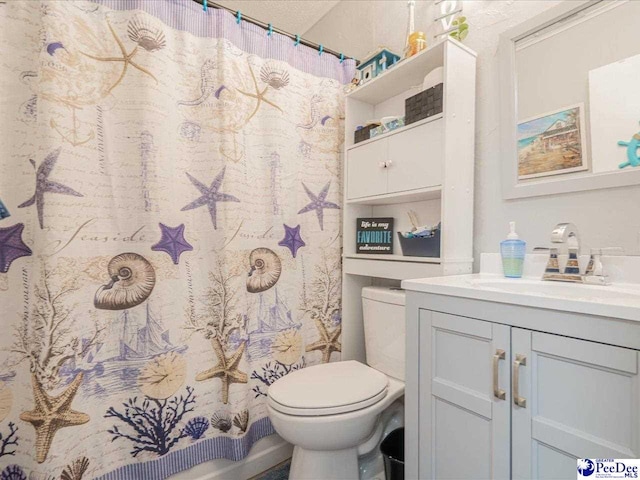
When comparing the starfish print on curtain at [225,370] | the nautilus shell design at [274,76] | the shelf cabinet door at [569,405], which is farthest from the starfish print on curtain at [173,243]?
the shelf cabinet door at [569,405]

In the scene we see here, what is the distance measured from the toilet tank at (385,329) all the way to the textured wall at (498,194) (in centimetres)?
40

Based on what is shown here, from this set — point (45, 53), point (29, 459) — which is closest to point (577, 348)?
point (29, 459)

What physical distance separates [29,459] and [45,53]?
1.26 meters

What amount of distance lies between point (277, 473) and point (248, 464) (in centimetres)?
14

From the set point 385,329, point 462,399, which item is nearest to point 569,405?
point 462,399

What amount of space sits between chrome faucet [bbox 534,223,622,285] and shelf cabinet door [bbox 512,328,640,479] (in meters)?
0.40

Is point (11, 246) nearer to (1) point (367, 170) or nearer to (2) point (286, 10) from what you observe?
(1) point (367, 170)

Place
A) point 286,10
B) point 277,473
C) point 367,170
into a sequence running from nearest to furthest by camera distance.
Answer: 1. point 277,473
2. point 367,170
3. point 286,10

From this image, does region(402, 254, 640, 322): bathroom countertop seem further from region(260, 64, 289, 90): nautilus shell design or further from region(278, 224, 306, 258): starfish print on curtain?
region(260, 64, 289, 90): nautilus shell design

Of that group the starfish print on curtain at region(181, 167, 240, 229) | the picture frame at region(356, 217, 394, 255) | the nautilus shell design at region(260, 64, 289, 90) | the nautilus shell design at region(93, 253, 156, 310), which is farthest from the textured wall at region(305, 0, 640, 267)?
the nautilus shell design at region(93, 253, 156, 310)

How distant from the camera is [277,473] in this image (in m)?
1.39

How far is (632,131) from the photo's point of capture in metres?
0.92

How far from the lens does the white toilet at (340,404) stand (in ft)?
3.39

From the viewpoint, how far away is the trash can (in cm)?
→ 113
